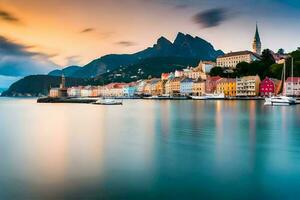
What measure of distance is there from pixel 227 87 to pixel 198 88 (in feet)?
28.5

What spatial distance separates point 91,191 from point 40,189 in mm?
896

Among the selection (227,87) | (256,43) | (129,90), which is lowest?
(129,90)

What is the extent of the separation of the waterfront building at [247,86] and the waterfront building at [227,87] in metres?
1.32

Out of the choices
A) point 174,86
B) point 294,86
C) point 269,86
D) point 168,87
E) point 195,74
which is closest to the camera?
point 294,86

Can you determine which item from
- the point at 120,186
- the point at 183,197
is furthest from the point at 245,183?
the point at 120,186

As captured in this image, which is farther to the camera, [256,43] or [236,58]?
[256,43]

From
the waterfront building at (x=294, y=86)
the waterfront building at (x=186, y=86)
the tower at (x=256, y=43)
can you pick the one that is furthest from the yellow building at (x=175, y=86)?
the tower at (x=256, y=43)

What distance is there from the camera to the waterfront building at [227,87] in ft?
209

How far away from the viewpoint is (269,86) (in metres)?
56.5

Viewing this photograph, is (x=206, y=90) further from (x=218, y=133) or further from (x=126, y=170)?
(x=126, y=170)

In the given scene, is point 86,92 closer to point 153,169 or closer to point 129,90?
point 129,90

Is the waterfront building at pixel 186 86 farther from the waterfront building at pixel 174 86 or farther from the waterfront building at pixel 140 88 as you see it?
the waterfront building at pixel 140 88

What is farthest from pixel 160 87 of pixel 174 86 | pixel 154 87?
pixel 174 86

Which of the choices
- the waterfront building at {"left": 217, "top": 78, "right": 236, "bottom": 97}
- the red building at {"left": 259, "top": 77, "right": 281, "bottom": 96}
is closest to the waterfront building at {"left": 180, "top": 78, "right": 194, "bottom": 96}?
the waterfront building at {"left": 217, "top": 78, "right": 236, "bottom": 97}
